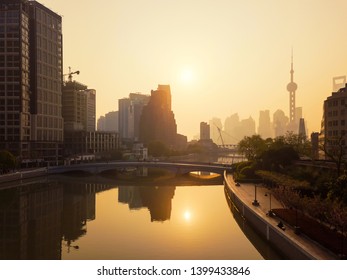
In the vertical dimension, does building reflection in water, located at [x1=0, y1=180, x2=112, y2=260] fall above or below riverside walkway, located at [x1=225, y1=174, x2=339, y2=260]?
below

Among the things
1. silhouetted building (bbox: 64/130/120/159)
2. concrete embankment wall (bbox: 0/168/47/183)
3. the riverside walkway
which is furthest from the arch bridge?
silhouetted building (bbox: 64/130/120/159)

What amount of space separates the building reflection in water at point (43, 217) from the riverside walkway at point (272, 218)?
2079 cm

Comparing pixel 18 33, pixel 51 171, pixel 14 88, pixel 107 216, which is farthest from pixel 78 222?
pixel 18 33

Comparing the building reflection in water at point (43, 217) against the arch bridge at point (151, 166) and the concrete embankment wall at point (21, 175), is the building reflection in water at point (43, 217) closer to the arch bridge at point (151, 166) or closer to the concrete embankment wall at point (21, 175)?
the concrete embankment wall at point (21, 175)

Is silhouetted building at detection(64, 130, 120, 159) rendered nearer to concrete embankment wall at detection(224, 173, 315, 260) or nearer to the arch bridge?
the arch bridge

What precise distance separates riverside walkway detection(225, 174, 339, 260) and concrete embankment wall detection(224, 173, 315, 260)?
6.7 inches

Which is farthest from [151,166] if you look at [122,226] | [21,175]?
[122,226]

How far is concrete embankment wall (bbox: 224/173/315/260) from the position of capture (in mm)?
28672

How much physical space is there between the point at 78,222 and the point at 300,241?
30.8 meters

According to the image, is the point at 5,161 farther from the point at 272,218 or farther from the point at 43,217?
the point at 272,218

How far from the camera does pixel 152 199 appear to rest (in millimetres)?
68750
